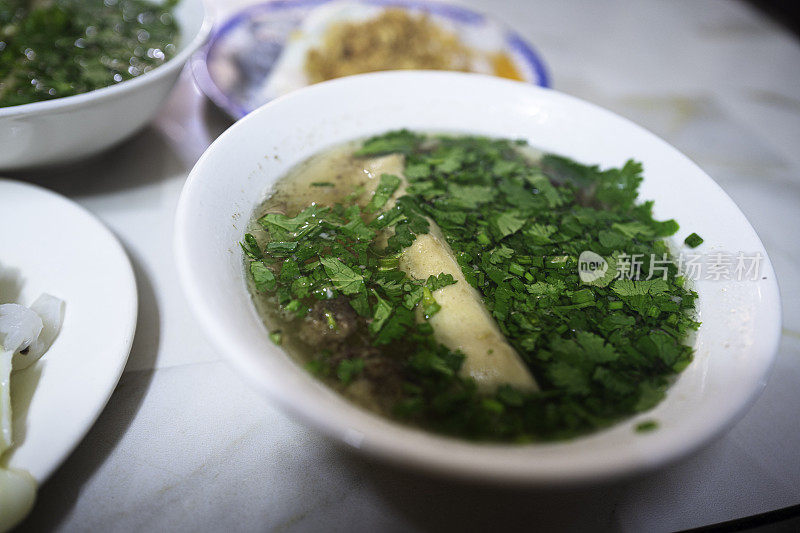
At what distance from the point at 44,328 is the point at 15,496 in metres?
0.42

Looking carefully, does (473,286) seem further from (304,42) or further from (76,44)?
(76,44)

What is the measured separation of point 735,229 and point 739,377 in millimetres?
448

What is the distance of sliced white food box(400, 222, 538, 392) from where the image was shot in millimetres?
1039

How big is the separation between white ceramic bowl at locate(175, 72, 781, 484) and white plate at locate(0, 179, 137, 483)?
0.32 metres

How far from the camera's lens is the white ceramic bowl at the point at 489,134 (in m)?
0.75

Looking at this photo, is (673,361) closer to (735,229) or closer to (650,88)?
(735,229)

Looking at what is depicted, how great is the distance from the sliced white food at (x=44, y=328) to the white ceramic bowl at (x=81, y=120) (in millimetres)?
447

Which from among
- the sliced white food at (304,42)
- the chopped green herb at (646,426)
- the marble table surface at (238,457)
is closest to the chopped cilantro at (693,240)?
the marble table surface at (238,457)

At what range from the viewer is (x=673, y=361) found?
1.06 m

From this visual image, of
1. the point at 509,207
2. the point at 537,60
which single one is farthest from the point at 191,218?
the point at 537,60

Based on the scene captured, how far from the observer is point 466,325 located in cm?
112

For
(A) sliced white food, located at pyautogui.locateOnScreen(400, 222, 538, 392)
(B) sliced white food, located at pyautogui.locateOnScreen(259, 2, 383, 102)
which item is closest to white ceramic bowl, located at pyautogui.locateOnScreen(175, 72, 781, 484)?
(A) sliced white food, located at pyautogui.locateOnScreen(400, 222, 538, 392)

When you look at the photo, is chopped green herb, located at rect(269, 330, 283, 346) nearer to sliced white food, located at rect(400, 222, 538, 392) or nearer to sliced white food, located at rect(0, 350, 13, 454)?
sliced white food, located at rect(400, 222, 538, 392)

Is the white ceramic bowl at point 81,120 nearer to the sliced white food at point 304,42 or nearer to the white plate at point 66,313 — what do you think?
the white plate at point 66,313
